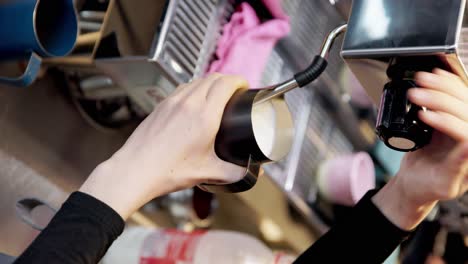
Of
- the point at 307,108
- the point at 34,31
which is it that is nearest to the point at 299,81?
the point at 34,31

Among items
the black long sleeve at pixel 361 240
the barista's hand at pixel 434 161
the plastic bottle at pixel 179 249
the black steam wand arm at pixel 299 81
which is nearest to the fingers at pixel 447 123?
the barista's hand at pixel 434 161

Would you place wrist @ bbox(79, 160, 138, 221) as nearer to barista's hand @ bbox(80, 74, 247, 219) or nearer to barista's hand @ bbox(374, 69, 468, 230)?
barista's hand @ bbox(80, 74, 247, 219)

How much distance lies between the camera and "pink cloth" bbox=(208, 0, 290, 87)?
1.00 m

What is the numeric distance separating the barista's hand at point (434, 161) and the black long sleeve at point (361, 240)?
0.01m

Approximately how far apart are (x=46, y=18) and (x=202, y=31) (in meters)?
0.25

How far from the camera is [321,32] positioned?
1092 millimetres

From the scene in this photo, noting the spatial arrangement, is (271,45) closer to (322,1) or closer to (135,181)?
(322,1)

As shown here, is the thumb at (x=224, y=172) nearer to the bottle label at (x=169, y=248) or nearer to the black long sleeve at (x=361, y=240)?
the black long sleeve at (x=361, y=240)

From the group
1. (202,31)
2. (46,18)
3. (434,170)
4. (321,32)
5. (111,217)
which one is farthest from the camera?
(321,32)

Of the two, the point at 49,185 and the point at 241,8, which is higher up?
the point at 241,8

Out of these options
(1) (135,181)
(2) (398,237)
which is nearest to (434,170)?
(2) (398,237)

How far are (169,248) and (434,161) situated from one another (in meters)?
0.50

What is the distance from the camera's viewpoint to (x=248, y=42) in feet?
3.31

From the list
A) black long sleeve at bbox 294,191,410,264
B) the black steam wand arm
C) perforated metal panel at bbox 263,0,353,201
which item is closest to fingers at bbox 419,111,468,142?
the black steam wand arm
